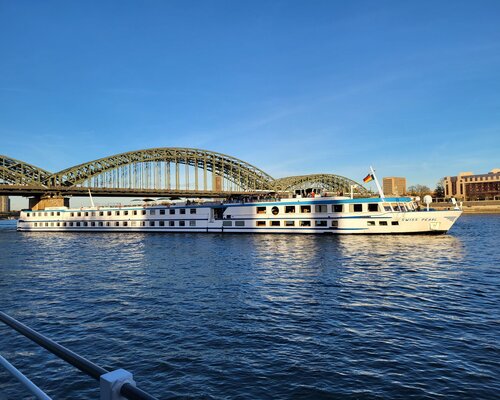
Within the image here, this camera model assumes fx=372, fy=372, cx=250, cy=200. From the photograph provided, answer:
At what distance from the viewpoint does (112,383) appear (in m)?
2.94

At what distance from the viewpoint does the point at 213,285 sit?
25328 millimetres

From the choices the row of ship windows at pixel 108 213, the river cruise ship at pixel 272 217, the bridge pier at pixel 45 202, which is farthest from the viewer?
the bridge pier at pixel 45 202

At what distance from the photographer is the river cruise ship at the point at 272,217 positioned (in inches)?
2258

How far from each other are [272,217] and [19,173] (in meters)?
148

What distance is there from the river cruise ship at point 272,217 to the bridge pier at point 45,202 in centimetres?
4216

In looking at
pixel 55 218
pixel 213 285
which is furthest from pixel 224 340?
pixel 55 218

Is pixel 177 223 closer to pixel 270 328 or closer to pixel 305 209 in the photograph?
pixel 305 209

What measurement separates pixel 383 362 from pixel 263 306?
8076 millimetres

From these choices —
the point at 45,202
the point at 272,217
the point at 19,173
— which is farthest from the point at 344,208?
the point at 19,173

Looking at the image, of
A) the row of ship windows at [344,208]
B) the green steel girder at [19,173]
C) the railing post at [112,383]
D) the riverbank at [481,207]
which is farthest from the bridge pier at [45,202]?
the riverbank at [481,207]

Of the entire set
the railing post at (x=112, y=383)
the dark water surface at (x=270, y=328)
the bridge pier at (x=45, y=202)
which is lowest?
the dark water surface at (x=270, y=328)

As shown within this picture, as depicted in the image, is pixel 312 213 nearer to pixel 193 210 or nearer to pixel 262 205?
pixel 262 205

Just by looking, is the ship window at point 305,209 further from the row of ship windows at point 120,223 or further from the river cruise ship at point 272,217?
the row of ship windows at point 120,223

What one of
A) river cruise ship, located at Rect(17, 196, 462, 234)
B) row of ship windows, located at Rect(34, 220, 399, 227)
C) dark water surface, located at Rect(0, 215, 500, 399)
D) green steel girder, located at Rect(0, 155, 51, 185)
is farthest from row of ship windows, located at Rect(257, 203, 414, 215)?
green steel girder, located at Rect(0, 155, 51, 185)
